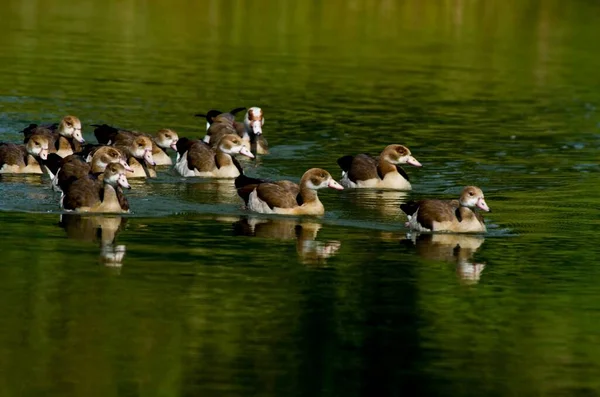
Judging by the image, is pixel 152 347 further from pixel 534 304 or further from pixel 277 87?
pixel 277 87

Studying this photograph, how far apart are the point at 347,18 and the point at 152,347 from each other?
57.7 meters

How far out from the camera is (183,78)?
49.9 m

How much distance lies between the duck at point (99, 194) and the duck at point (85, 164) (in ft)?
4.38

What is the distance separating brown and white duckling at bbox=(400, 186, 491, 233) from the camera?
2555 cm

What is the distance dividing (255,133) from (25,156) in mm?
5865

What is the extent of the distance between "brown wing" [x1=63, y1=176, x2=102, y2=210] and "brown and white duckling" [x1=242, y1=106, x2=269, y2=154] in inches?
347

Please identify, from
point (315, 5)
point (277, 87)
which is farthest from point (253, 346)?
point (315, 5)

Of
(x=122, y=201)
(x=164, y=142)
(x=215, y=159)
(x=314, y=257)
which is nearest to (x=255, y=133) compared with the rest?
(x=164, y=142)

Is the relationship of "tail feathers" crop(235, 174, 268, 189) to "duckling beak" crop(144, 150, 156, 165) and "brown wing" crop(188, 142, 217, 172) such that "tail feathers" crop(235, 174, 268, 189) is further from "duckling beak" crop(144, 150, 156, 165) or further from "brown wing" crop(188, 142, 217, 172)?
"duckling beak" crop(144, 150, 156, 165)

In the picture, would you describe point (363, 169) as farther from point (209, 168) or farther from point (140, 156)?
point (140, 156)

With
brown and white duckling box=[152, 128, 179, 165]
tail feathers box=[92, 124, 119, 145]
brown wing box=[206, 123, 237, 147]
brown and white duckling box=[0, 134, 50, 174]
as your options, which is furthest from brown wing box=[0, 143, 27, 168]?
brown wing box=[206, 123, 237, 147]

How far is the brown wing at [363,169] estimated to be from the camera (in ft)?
101

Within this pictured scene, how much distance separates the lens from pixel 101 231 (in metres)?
24.9

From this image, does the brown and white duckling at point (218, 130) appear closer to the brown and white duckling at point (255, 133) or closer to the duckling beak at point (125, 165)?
the brown and white duckling at point (255, 133)
